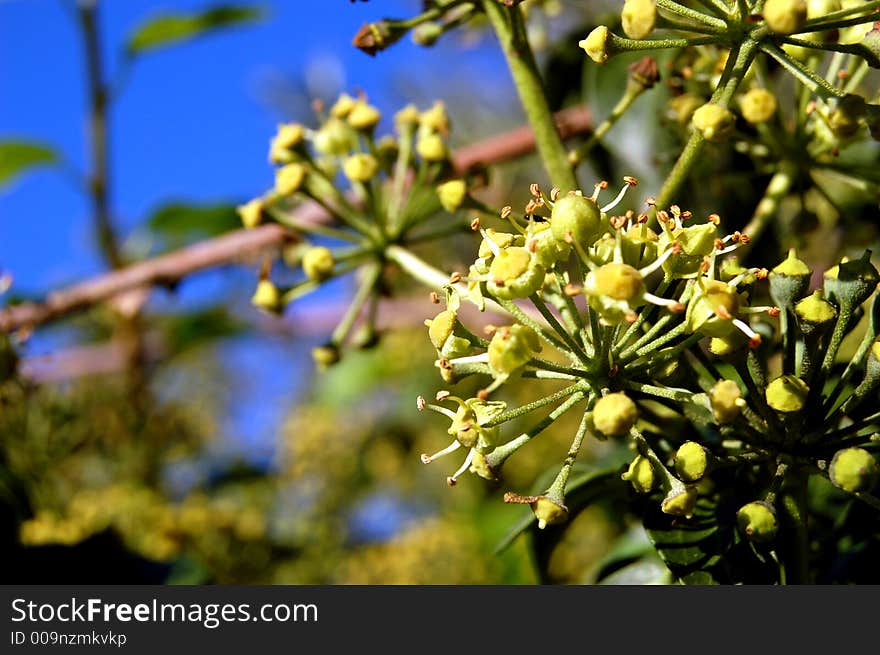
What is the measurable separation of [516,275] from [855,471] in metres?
0.41

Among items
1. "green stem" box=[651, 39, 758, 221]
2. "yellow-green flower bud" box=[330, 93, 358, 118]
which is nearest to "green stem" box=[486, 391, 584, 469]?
"green stem" box=[651, 39, 758, 221]

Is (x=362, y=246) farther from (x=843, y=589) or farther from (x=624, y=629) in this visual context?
(x=843, y=589)

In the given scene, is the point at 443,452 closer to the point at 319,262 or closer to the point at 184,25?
the point at 319,262

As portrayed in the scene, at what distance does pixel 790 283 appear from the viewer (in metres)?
1.17

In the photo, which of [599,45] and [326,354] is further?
[326,354]

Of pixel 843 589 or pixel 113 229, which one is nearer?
pixel 843 589

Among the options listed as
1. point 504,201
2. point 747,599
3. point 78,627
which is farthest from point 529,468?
point 747,599

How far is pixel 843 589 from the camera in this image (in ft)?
4.12

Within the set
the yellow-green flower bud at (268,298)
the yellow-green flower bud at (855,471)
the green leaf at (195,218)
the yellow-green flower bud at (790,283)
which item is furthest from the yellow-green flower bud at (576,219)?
the green leaf at (195,218)

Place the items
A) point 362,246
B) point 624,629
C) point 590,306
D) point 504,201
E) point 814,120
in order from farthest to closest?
1. point 504,201
2. point 362,246
3. point 814,120
4. point 624,629
5. point 590,306

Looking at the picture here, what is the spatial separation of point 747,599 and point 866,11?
0.68 m

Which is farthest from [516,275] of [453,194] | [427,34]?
[427,34]

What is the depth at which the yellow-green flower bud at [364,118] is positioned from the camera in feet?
5.99

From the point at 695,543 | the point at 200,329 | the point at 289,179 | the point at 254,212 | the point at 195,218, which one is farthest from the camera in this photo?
the point at 200,329
